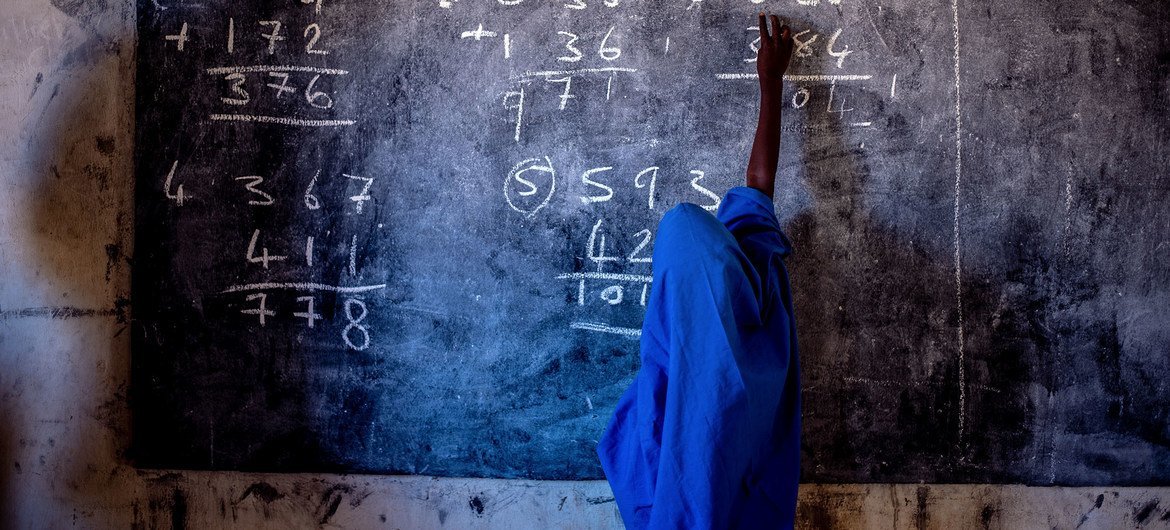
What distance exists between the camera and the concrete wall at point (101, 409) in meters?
2.46

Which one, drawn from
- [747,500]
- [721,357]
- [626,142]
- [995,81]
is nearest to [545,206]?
Answer: [626,142]

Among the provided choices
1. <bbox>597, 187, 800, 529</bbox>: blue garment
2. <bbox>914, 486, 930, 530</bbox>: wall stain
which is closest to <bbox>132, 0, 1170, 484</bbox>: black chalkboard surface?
<bbox>914, 486, 930, 530</bbox>: wall stain

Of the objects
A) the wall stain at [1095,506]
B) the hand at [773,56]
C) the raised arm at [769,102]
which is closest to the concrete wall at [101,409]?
the wall stain at [1095,506]

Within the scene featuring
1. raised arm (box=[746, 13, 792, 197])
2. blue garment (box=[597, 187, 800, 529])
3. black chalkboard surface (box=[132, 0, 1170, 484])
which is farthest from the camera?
black chalkboard surface (box=[132, 0, 1170, 484])

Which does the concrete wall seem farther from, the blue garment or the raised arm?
the raised arm

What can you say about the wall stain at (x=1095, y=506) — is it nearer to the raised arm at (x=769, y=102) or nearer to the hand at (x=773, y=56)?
the raised arm at (x=769, y=102)

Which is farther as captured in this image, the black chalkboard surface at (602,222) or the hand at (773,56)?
the black chalkboard surface at (602,222)

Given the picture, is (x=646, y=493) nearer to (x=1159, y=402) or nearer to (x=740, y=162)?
(x=740, y=162)

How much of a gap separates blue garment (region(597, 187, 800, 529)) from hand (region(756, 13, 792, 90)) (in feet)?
2.15

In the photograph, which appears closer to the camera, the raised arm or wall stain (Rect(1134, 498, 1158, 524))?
the raised arm

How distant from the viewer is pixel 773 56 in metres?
2.23

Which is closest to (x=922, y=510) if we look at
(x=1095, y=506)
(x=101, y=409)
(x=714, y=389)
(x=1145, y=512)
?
(x=1095, y=506)

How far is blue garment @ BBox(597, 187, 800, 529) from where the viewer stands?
1.54 metres

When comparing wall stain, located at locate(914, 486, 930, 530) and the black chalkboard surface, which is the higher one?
the black chalkboard surface
